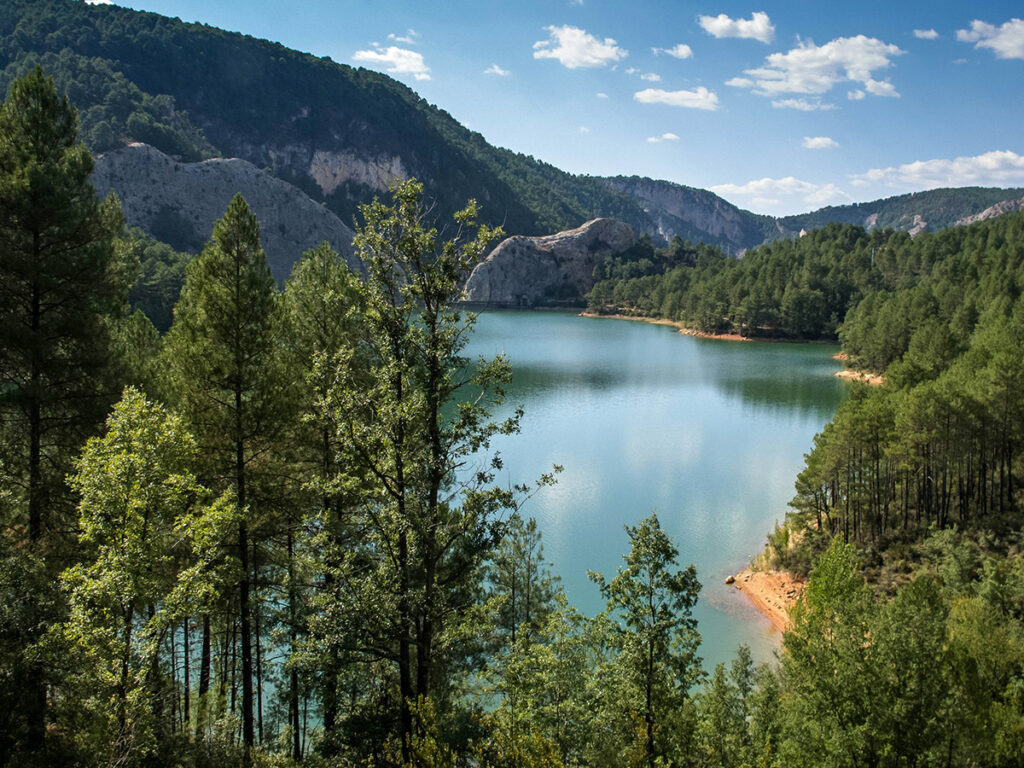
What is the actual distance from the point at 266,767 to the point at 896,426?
20.9m

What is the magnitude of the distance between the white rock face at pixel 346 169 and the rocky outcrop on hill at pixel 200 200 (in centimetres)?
3738

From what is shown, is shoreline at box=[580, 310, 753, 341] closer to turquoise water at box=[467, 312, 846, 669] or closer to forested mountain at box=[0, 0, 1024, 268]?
turquoise water at box=[467, 312, 846, 669]

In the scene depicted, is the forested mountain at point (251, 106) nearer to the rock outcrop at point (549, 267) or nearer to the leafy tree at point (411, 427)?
the rock outcrop at point (549, 267)

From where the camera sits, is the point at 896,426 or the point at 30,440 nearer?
the point at 30,440

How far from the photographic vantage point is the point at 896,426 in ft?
70.7

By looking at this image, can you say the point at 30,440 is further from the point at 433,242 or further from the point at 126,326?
the point at 433,242

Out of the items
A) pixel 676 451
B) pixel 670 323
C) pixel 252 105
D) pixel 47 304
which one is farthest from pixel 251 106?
pixel 47 304

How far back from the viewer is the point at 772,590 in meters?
21.4

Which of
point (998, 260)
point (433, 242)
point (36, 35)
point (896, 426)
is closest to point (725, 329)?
point (998, 260)

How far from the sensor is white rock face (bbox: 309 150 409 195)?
153m

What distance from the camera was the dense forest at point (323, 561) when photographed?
678cm

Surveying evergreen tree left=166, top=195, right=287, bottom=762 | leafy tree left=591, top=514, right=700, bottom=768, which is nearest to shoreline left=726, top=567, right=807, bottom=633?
leafy tree left=591, top=514, right=700, bottom=768

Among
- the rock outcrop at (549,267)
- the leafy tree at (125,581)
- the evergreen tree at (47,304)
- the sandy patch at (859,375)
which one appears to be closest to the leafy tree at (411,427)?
the leafy tree at (125,581)

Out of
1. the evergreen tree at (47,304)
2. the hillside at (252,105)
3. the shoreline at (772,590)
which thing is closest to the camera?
the evergreen tree at (47,304)
